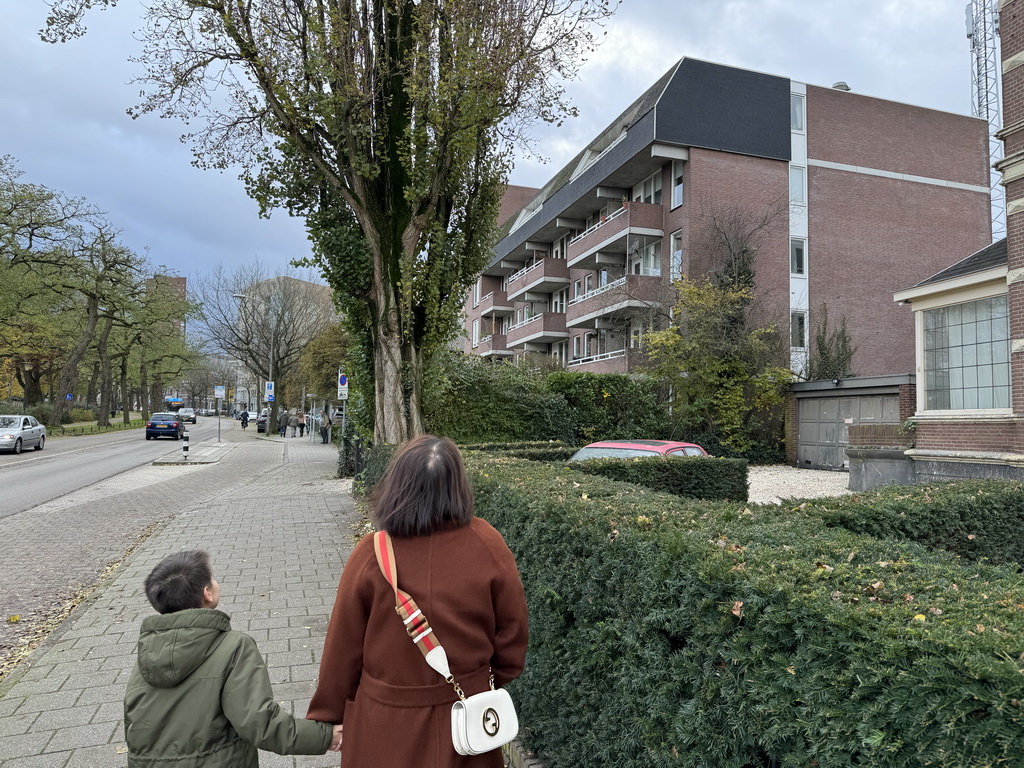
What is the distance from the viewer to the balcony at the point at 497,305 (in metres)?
49.2

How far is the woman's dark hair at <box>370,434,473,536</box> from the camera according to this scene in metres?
2.05

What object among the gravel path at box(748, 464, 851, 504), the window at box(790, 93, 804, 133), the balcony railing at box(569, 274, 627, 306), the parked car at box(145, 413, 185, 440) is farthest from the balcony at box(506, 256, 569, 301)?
the parked car at box(145, 413, 185, 440)

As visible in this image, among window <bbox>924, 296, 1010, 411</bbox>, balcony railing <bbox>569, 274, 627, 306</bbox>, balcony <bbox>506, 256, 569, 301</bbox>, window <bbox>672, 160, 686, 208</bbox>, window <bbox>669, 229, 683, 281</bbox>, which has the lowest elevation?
window <bbox>924, 296, 1010, 411</bbox>

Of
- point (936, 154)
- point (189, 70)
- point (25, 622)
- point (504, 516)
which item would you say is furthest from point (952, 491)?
point (936, 154)

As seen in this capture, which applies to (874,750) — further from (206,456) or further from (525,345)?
(525,345)

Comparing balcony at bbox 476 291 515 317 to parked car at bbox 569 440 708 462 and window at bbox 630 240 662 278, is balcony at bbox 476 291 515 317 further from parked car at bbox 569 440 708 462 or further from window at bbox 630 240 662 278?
parked car at bbox 569 440 708 462

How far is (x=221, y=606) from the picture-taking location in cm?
632

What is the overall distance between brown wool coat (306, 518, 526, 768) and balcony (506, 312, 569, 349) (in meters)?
34.6

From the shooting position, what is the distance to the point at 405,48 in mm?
12359

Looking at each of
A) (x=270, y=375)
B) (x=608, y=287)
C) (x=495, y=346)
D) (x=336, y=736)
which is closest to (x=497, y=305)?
(x=495, y=346)

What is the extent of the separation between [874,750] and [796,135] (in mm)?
32795

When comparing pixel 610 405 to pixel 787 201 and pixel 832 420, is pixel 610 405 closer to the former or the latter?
pixel 832 420

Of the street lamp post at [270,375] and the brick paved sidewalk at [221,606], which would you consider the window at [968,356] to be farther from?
the street lamp post at [270,375]

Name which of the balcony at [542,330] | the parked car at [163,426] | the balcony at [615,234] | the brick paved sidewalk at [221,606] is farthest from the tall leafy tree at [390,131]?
the parked car at [163,426]
